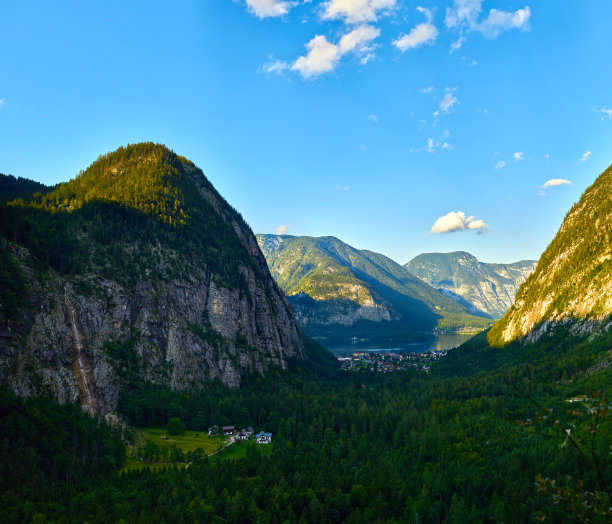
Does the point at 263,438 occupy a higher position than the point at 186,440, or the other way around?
the point at 186,440

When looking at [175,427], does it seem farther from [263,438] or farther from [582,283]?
[582,283]

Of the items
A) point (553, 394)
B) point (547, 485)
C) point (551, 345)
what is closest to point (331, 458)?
point (553, 394)

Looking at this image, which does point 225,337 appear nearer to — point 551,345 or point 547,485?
point 551,345

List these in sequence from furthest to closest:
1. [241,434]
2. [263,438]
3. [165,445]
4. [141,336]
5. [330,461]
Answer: [141,336], [241,434], [263,438], [165,445], [330,461]

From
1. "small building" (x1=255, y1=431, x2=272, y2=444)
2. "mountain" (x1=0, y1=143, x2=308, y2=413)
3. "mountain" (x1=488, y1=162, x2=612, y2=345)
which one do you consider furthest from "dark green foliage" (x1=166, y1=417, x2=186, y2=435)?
"mountain" (x1=488, y1=162, x2=612, y2=345)

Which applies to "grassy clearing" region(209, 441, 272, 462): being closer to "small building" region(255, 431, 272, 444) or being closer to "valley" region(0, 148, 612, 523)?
"valley" region(0, 148, 612, 523)

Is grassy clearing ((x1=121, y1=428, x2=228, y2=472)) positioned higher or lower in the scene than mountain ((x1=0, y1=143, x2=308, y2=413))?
lower

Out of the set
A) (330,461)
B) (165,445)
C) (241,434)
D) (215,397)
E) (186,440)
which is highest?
(215,397)

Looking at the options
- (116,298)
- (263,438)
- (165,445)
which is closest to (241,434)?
(263,438)
